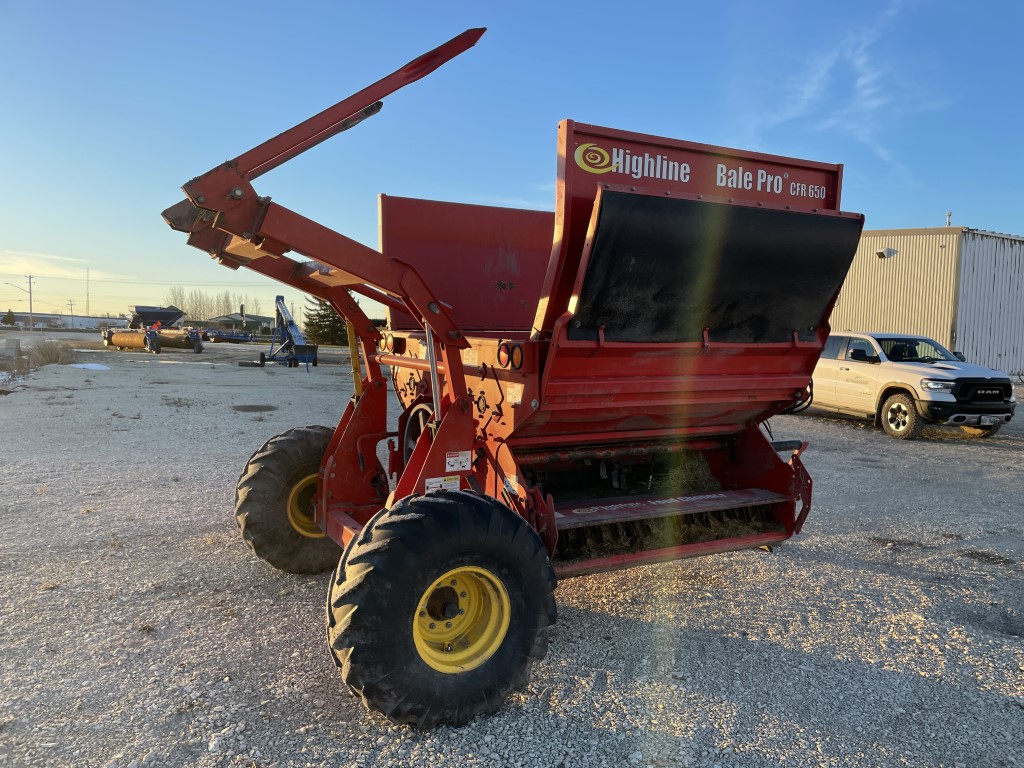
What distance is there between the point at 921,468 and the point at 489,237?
711 cm

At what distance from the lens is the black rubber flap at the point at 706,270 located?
3418 mm

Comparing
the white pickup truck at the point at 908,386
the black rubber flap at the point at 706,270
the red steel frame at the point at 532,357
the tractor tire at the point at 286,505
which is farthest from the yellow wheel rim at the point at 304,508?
the white pickup truck at the point at 908,386

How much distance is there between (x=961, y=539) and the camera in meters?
5.95

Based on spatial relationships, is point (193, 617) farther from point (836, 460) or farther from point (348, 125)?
point (836, 460)

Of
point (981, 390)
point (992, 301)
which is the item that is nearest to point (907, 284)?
point (992, 301)

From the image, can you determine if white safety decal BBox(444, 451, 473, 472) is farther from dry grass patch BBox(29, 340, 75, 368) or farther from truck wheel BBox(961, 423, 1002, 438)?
dry grass patch BBox(29, 340, 75, 368)

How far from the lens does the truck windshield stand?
477 inches

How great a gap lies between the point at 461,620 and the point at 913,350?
11821 mm

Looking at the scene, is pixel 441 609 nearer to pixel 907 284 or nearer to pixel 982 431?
pixel 982 431

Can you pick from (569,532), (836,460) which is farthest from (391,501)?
(836,460)

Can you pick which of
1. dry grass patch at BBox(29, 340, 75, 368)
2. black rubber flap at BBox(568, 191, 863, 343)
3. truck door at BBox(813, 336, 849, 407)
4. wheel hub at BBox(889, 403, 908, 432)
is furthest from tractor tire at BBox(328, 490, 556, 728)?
dry grass patch at BBox(29, 340, 75, 368)

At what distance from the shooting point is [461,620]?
3.25 meters

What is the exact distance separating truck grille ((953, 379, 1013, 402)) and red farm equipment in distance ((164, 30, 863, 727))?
319 inches

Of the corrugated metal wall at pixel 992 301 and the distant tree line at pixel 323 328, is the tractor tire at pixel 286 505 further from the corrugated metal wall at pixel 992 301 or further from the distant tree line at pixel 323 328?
the distant tree line at pixel 323 328
